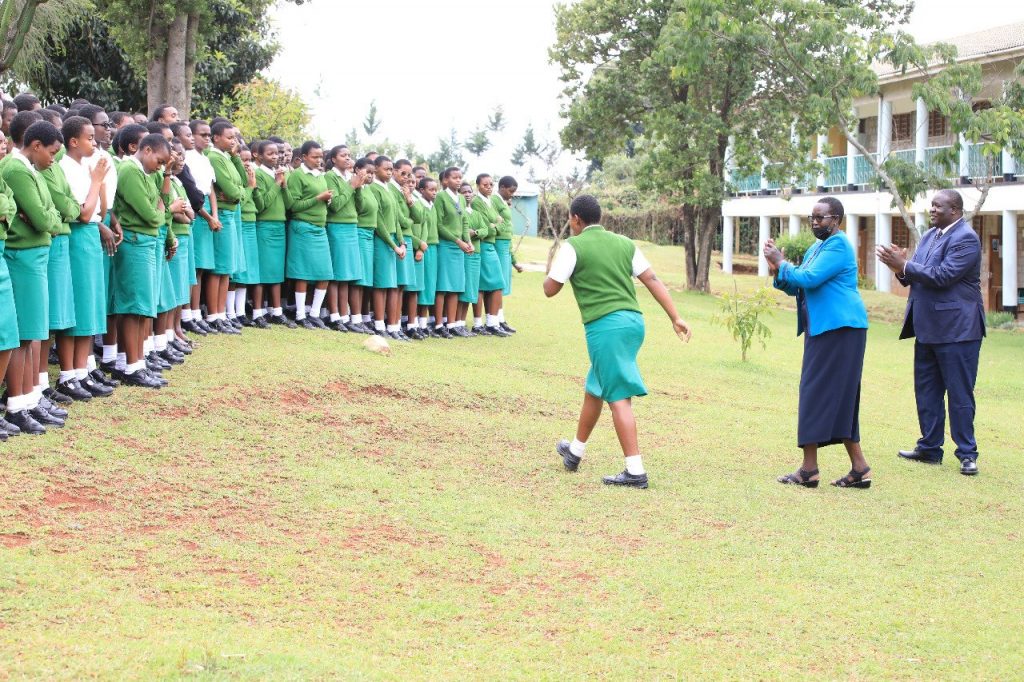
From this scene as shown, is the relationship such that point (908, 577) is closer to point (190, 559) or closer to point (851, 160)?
point (190, 559)

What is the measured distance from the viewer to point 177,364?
33.3ft

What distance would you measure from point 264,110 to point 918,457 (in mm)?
21228

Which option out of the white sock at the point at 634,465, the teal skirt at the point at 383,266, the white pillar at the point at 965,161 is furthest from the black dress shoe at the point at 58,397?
Answer: the white pillar at the point at 965,161

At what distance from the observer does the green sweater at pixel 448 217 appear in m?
15.0

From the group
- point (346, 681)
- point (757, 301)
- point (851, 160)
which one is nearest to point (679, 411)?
point (757, 301)

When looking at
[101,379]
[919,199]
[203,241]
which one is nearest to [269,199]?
[203,241]

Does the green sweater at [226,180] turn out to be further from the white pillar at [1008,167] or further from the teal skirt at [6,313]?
the white pillar at [1008,167]

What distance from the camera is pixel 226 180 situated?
11.6 meters

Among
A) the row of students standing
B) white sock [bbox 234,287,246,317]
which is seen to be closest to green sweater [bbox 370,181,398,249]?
the row of students standing

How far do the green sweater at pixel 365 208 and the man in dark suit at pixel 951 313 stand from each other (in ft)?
21.2

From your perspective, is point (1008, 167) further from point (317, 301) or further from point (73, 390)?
point (73, 390)

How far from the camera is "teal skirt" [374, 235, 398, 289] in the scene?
1402 centimetres

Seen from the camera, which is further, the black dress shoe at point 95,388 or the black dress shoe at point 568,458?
the black dress shoe at point 95,388

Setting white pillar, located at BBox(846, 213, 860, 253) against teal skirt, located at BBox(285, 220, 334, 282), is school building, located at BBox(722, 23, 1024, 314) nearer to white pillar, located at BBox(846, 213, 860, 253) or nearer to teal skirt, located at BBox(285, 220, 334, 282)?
white pillar, located at BBox(846, 213, 860, 253)
